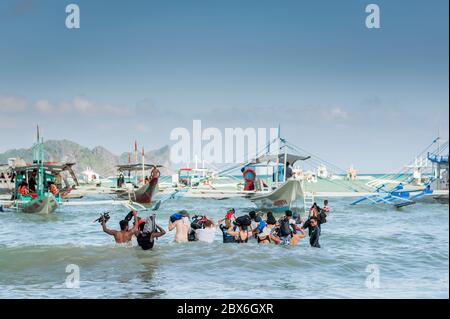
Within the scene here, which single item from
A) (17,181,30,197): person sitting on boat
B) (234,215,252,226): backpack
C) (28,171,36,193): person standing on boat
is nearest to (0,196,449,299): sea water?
(234,215,252,226): backpack

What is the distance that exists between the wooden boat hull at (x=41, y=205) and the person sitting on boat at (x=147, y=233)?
661 inches

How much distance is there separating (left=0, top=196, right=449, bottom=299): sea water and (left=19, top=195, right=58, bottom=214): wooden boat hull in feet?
27.0

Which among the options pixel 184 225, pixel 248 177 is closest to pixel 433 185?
pixel 248 177

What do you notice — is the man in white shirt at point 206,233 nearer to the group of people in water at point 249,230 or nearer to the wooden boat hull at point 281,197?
the group of people in water at point 249,230

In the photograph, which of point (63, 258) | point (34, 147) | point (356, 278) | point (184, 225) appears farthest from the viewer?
point (34, 147)

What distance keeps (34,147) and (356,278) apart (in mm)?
27494

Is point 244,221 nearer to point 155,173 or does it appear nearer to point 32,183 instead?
point 32,183

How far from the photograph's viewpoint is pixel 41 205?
32.0 meters

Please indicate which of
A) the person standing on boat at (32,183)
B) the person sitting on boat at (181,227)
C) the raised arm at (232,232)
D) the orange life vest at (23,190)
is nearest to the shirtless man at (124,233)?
the person sitting on boat at (181,227)

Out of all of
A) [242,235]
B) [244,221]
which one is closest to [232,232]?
[242,235]

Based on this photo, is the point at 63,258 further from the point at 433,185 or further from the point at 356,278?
the point at 433,185

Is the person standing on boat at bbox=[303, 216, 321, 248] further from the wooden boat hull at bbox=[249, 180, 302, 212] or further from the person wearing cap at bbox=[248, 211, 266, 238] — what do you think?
the wooden boat hull at bbox=[249, 180, 302, 212]
